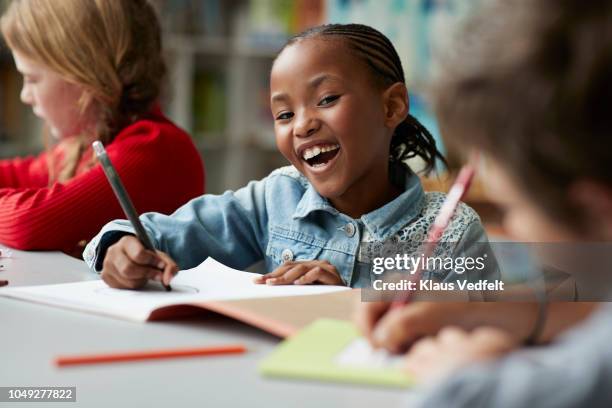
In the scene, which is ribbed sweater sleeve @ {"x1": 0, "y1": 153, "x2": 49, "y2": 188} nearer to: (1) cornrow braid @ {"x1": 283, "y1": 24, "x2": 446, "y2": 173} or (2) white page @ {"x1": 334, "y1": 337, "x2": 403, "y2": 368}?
(1) cornrow braid @ {"x1": 283, "y1": 24, "x2": 446, "y2": 173}

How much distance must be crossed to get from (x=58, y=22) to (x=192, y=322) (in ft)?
2.82

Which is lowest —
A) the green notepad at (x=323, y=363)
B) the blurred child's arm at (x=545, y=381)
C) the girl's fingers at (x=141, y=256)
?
the girl's fingers at (x=141, y=256)

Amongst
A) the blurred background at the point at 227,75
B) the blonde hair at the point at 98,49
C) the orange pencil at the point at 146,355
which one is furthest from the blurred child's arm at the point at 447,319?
the blurred background at the point at 227,75

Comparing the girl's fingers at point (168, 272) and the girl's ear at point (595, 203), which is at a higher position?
the girl's ear at point (595, 203)

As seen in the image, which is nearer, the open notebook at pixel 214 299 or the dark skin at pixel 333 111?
the open notebook at pixel 214 299

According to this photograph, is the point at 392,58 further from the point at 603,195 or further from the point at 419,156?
the point at 603,195

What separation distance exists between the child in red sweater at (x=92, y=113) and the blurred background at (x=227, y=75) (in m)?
1.38

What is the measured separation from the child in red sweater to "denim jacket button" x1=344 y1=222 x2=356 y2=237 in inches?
17.3

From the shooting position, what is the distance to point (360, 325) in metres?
0.67

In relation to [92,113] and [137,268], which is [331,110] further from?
[92,113]

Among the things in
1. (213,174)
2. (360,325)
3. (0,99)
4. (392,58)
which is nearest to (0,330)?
(360,325)

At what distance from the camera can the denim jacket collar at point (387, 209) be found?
1.10m

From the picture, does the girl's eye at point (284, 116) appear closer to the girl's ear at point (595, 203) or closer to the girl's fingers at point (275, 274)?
the girl's fingers at point (275, 274)

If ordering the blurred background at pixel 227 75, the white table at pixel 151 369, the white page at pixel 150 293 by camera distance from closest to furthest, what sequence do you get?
the white table at pixel 151 369 → the white page at pixel 150 293 → the blurred background at pixel 227 75
